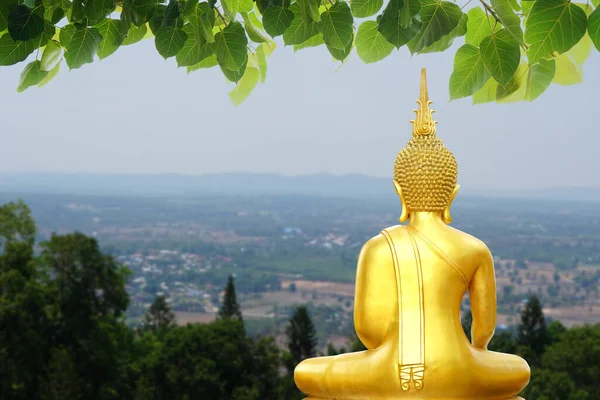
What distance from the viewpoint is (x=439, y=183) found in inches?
132

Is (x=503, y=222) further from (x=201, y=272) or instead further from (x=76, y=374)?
(x=76, y=374)

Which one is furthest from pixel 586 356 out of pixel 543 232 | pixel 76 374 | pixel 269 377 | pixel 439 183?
pixel 543 232

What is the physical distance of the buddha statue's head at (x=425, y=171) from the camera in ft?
11.0

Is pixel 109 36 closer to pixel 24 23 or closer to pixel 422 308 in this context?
pixel 24 23

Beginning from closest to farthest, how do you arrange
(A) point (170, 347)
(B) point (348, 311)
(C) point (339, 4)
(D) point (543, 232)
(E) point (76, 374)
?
(C) point (339, 4), (E) point (76, 374), (A) point (170, 347), (B) point (348, 311), (D) point (543, 232)

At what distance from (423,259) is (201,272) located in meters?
57.4

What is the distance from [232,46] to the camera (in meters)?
2.50

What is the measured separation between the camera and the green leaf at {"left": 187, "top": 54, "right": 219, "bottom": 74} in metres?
2.83

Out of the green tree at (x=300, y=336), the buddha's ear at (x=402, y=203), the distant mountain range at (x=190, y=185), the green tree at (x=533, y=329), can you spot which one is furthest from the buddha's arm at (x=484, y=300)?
the distant mountain range at (x=190, y=185)

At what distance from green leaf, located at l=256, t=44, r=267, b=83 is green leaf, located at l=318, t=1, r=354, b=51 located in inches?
18.8

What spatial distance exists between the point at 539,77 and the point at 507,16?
342mm

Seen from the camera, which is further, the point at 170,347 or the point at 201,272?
the point at 201,272

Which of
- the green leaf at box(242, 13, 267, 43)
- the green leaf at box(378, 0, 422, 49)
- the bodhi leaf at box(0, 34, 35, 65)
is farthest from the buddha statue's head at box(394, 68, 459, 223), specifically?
the bodhi leaf at box(0, 34, 35, 65)

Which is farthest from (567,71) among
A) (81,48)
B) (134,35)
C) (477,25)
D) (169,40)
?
(81,48)
